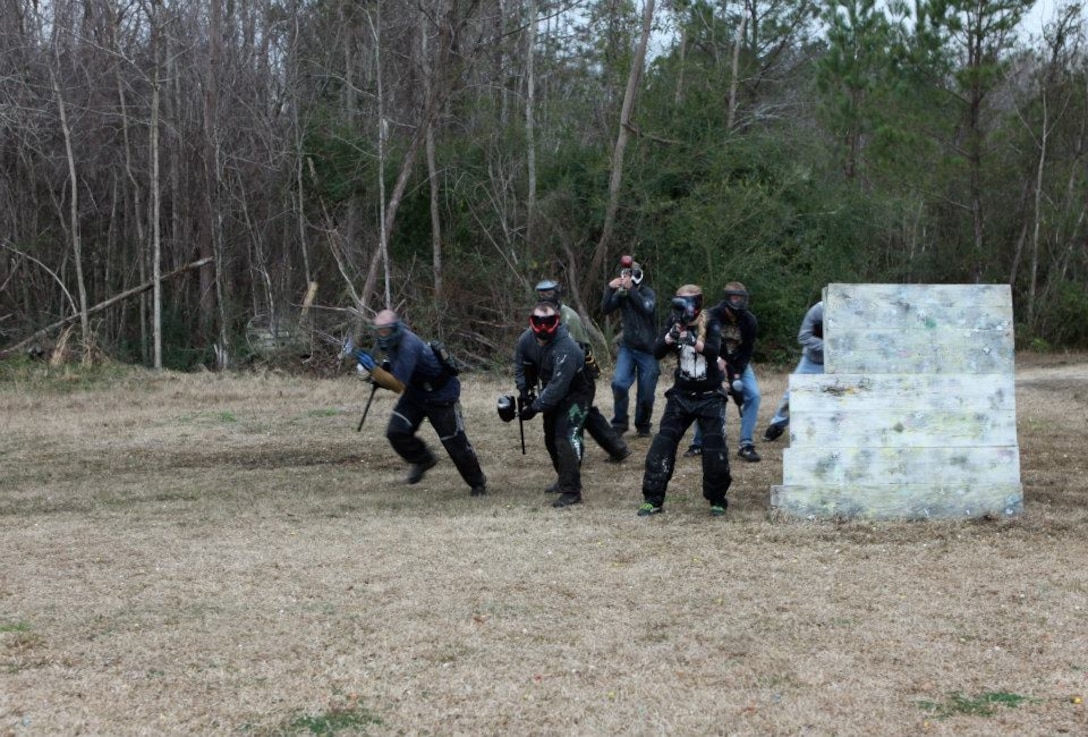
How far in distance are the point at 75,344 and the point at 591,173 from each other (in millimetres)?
9473

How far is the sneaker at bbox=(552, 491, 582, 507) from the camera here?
9.16 meters

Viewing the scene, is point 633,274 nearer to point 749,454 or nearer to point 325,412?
point 749,454

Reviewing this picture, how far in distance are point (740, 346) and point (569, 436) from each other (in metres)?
2.40

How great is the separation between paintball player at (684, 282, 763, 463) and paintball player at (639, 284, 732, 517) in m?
2.09

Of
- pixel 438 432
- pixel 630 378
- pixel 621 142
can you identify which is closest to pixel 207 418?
pixel 630 378

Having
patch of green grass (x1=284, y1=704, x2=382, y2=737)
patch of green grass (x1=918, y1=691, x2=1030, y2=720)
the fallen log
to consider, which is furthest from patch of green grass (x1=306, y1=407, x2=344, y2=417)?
patch of green grass (x1=918, y1=691, x2=1030, y2=720)

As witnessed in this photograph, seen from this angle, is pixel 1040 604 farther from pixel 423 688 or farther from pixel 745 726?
pixel 423 688

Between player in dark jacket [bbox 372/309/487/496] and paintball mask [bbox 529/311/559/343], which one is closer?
paintball mask [bbox 529/311/559/343]

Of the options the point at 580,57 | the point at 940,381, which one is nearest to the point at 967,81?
the point at 580,57

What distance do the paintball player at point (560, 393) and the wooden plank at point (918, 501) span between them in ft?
6.15

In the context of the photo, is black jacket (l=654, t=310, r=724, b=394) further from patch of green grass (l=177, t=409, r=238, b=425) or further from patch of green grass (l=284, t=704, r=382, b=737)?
patch of green grass (l=177, t=409, r=238, b=425)

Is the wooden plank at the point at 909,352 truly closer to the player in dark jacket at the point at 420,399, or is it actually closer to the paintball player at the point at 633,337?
the player in dark jacket at the point at 420,399

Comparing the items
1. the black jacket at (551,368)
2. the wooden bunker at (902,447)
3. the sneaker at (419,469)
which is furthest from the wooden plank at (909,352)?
the sneaker at (419,469)

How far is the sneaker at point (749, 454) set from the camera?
35.7ft
